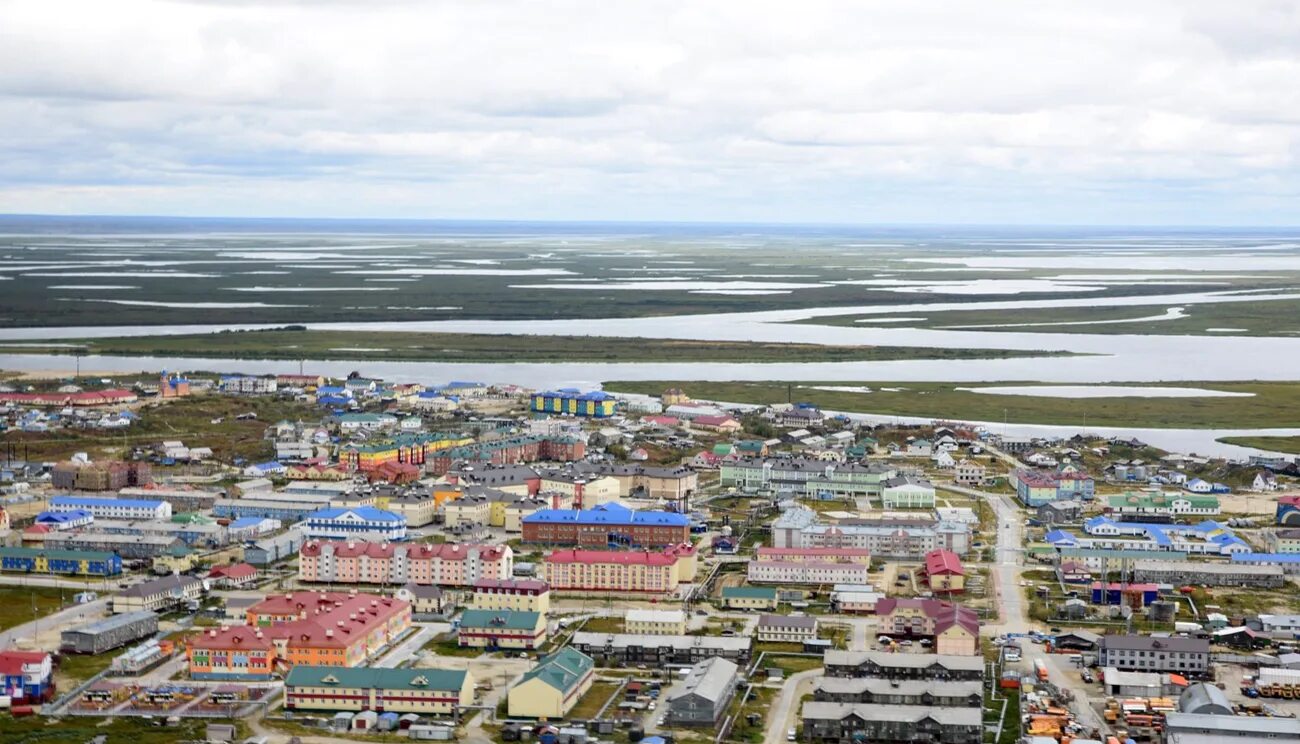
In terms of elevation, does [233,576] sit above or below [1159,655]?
below

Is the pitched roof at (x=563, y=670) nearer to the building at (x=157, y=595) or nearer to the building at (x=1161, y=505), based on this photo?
the building at (x=157, y=595)

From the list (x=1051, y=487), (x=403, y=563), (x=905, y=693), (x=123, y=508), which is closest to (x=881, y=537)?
(x=1051, y=487)

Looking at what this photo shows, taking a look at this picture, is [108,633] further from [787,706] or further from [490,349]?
[490,349]

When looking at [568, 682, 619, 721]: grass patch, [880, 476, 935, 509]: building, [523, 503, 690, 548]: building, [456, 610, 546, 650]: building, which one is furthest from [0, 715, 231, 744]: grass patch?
[880, 476, 935, 509]: building

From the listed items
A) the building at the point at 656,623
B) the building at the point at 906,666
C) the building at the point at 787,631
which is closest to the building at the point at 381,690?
the building at the point at 656,623

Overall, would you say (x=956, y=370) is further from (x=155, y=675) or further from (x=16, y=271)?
(x=16, y=271)

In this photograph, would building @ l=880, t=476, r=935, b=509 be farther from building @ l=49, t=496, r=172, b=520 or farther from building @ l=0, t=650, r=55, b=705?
building @ l=0, t=650, r=55, b=705

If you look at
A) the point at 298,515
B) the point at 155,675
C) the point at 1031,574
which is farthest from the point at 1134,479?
the point at 155,675
